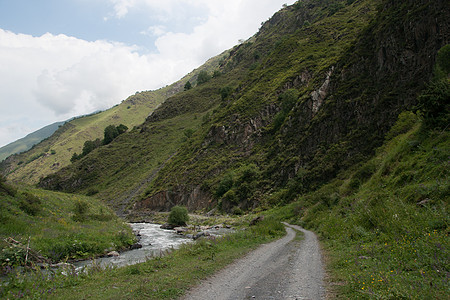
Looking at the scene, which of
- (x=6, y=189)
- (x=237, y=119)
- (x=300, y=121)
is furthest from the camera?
(x=237, y=119)

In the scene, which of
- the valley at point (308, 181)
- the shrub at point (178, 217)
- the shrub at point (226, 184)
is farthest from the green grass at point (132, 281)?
the shrub at point (226, 184)

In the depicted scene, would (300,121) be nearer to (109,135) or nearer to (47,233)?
(47,233)

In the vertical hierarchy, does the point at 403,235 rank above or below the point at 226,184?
above

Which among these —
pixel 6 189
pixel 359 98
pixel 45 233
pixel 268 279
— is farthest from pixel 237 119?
pixel 268 279

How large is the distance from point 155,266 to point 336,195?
73.2 feet

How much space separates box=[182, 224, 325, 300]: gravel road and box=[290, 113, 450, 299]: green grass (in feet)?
2.52

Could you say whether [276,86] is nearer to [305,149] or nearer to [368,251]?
[305,149]

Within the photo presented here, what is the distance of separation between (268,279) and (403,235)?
17.9 feet

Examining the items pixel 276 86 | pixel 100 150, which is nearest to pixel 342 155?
pixel 276 86

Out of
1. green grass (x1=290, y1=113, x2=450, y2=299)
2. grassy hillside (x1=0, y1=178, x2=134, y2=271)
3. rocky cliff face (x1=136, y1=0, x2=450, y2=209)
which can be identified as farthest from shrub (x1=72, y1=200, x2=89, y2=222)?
rocky cliff face (x1=136, y1=0, x2=450, y2=209)

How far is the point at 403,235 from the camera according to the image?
361 inches

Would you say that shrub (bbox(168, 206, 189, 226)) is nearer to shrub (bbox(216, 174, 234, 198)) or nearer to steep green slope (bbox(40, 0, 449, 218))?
steep green slope (bbox(40, 0, 449, 218))

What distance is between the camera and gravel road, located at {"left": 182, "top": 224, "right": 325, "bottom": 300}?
23.3 ft

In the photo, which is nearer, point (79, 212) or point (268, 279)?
point (268, 279)
